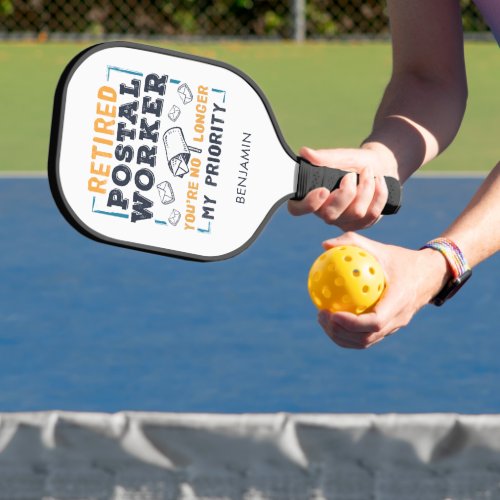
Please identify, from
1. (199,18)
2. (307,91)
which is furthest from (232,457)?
(199,18)

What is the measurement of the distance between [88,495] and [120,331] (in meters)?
2.51

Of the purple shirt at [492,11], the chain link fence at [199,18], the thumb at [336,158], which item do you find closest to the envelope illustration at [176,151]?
the thumb at [336,158]

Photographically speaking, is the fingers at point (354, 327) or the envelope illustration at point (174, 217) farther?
the envelope illustration at point (174, 217)

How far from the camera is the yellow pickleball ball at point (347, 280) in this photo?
2.13m

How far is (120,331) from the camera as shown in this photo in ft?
15.8

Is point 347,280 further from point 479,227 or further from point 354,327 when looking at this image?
point 479,227

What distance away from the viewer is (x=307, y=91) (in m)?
9.91

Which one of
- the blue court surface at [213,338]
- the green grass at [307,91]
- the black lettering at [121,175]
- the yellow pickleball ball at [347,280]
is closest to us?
the yellow pickleball ball at [347,280]

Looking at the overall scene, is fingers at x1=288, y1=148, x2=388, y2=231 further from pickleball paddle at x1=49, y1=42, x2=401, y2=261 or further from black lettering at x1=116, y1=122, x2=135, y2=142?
black lettering at x1=116, y1=122, x2=135, y2=142

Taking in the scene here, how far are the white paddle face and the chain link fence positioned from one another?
10.2 metres

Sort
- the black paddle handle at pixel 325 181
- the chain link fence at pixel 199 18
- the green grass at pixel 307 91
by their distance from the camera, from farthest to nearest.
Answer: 1. the chain link fence at pixel 199 18
2. the green grass at pixel 307 91
3. the black paddle handle at pixel 325 181

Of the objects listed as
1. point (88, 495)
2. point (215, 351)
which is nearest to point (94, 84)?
point (88, 495)

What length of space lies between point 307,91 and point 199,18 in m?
3.25

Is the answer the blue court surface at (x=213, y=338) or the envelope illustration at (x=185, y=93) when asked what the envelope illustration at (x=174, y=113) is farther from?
the blue court surface at (x=213, y=338)
